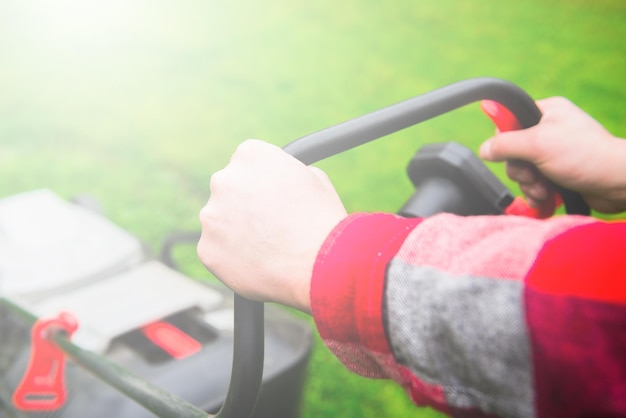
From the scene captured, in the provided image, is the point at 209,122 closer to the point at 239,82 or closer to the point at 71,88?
the point at 239,82

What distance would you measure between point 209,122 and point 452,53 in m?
1.62

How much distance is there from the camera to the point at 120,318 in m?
1.17

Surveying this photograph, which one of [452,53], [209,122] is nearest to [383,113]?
[209,122]

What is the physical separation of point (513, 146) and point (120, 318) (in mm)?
703

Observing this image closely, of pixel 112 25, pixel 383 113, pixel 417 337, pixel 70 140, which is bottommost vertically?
pixel 70 140

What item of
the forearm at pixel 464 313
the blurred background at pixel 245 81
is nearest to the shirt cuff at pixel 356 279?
the forearm at pixel 464 313

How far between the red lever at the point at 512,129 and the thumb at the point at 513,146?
16mm

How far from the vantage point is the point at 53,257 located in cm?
132

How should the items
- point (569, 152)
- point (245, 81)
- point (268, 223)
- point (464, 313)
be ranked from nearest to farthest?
point (464, 313) < point (268, 223) < point (569, 152) < point (245, 81)

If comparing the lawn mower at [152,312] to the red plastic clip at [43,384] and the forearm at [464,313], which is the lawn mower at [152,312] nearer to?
the red plastic clip at [43,384]

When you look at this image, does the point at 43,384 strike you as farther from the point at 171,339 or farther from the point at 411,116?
the point at 411,116

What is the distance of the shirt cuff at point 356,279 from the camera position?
531 mm

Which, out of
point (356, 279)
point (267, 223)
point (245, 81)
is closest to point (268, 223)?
point (267, 223)

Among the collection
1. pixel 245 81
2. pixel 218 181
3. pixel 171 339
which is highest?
pixel 218 181
